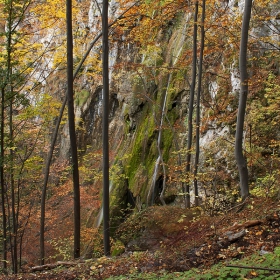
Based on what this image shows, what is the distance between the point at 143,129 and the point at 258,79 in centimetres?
742

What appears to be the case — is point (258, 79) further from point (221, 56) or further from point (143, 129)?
point (143, 129)

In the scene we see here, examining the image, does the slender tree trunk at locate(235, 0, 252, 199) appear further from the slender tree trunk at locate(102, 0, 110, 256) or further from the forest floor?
the slender tree trunk at locate(102, 0, 110, 256)

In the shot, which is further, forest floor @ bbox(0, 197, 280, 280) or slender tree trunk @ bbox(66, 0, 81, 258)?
slender tree trunk @ bbox(66, 0, 81, 258)

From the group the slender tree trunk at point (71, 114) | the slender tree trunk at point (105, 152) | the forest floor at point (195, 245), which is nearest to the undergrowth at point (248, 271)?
the forest floor at point (195, 245)

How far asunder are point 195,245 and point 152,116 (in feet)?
33.4

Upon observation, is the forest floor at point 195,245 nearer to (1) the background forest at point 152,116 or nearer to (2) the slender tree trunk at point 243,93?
(2) the slender tree trunk at point 243,93

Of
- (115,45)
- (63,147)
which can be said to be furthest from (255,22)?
(63,147)

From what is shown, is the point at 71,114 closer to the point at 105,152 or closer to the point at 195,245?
the point at 105,152

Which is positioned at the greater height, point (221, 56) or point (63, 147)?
point (221, 56)

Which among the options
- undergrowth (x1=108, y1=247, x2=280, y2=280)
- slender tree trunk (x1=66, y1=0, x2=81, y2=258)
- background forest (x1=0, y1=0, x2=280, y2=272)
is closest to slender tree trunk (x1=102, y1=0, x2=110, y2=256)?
slender tree trunk (x1=66, y1=0, x2=81, y2=258)

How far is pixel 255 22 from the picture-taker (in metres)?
10.3

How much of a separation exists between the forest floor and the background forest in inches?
39.2

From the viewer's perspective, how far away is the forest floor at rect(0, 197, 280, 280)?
15.8 feet

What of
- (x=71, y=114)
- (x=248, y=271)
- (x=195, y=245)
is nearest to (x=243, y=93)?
(x=195, y=245)
